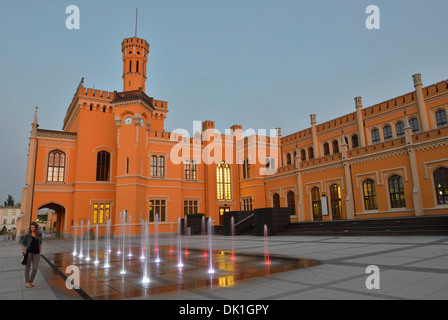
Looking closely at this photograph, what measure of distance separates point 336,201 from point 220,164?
1459 centimetres

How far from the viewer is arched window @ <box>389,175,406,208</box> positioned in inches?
898

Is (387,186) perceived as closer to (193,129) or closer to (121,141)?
(193,129)

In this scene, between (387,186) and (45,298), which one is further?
(387,186)

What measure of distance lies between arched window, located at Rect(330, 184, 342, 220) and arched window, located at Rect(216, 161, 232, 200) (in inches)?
515

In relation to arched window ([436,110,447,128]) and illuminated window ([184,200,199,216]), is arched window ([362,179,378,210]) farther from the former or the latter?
illuminated window ([184,200,199,216])

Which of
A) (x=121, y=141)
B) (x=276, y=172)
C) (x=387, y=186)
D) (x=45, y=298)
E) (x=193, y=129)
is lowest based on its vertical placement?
(x=45, y=298)

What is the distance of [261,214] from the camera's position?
2250 cm

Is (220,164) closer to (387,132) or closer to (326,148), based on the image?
(326,148)

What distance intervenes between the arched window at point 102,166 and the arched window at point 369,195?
24926 mm

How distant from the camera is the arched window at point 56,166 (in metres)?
28.7

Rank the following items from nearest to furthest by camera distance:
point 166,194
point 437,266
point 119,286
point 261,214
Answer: point 119,286 → point 437,266 → point 261,214 → point 166,194

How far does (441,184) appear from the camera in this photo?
20672 millimetres

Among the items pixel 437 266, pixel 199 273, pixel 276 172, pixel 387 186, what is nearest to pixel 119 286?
pixel 199 273

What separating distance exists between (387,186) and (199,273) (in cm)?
2118
